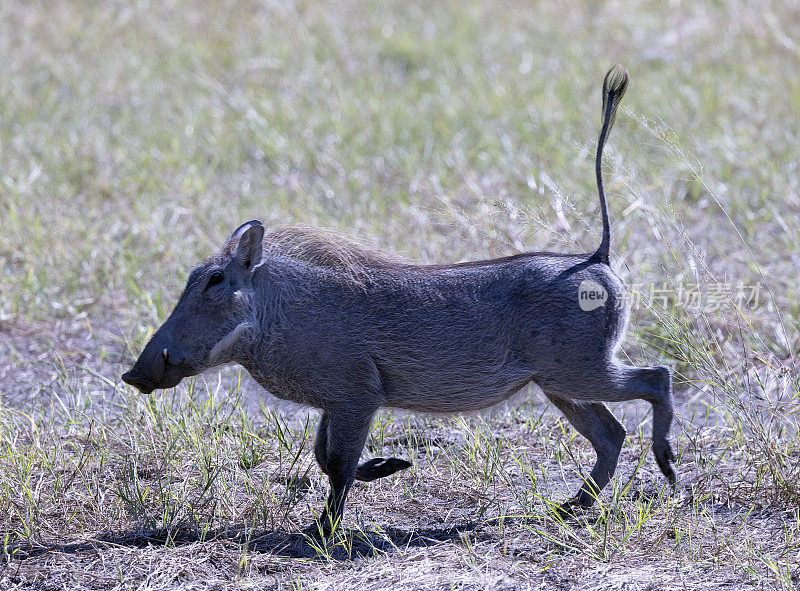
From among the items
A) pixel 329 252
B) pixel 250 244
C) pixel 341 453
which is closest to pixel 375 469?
pixel 341 453

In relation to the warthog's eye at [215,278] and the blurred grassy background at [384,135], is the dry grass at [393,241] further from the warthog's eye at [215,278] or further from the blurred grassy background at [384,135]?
the warthog's eye at [215,278]

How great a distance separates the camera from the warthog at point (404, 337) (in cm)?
311

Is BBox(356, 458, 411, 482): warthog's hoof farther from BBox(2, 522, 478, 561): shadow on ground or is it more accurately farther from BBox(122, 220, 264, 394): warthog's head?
BBox(122, 220, 264, 394): warthog's head

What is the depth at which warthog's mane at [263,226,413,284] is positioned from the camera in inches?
129

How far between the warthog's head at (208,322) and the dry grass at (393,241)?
1.38ft

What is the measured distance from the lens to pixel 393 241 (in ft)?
17.2

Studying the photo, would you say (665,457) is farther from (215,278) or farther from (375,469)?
(215,278)

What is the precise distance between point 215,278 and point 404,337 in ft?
2.07

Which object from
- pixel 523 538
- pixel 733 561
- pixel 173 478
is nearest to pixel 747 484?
pixel 733 561

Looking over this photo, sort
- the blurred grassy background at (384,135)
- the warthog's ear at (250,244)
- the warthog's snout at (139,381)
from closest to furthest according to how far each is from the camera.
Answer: the warthog's snout at (139,381), the warthog's ear at (250,244), the blurred grassy background at (384,135)

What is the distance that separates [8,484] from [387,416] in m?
1.40

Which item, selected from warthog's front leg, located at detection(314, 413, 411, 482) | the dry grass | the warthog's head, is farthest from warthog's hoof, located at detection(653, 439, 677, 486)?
the warthog's head

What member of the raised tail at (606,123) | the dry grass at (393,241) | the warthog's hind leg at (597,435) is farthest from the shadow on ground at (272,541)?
the raised tail at (606,123)

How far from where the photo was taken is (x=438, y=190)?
591 cm
